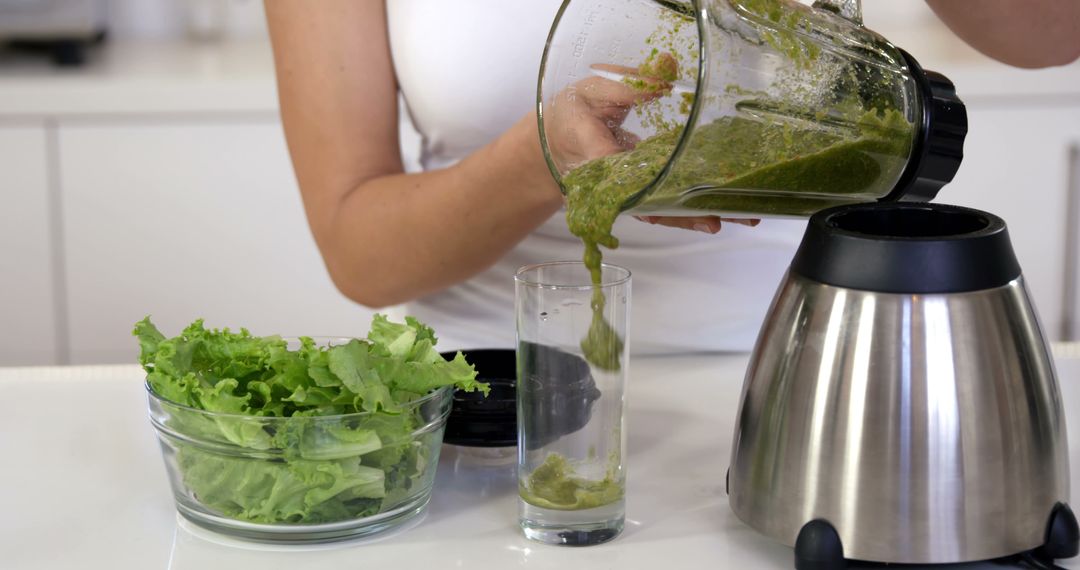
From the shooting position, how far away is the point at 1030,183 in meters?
2.31

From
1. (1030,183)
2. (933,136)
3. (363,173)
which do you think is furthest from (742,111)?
(1030,183)

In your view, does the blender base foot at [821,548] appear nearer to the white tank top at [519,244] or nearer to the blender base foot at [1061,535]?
the blender base foot at [1061,535]

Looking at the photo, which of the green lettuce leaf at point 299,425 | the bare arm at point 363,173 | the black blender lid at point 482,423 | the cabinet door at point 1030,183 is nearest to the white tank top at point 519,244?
the bare arm at point 363,173

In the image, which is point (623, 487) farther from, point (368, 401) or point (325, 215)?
point (325, 215)

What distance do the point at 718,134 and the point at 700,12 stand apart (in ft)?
0.22

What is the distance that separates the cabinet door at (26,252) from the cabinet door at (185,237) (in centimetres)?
4

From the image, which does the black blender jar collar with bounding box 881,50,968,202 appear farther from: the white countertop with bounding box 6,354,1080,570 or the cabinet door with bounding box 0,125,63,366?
the cabinet door with bounding box 0,125,63,366

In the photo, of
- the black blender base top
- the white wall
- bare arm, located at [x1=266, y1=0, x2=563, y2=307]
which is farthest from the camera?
the white wall

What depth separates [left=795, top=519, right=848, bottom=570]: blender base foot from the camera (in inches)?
28.7

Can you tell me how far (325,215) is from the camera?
1266mm

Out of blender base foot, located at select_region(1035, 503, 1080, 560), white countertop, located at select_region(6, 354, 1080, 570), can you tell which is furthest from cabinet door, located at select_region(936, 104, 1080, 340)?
blender base foot, located at select_region(1035, 503, 1080, 560)

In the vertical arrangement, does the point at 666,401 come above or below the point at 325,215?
below

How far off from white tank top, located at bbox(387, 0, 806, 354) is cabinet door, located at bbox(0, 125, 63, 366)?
1141 mm

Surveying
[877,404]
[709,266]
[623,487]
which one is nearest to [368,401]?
[623,487]
